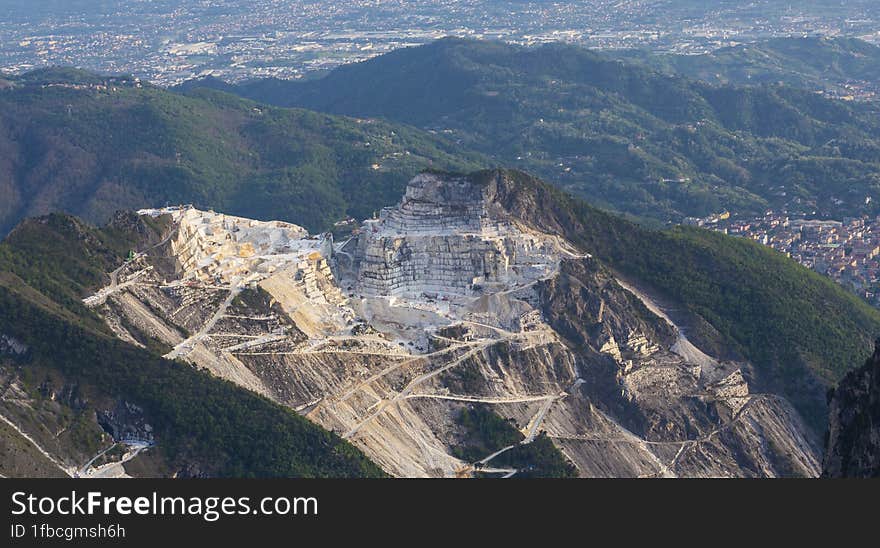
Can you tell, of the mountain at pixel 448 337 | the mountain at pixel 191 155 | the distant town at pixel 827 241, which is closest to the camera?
the mountain at pixel 448 337

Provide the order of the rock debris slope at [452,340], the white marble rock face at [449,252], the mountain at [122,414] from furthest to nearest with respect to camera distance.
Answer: the white marble rock face at [449,252] < the rock debris slope at [452,340] < the mountain at [122,414]

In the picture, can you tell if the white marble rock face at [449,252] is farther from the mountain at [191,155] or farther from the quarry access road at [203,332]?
the mountain at [191,155]

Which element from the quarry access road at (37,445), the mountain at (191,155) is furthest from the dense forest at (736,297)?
the mountain at (191,155)

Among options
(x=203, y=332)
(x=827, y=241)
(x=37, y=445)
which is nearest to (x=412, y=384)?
(x=203, y=332)

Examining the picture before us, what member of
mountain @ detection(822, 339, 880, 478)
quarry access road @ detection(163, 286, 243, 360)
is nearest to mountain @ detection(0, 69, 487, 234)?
quarry access road @ detection(163, 286, 243, 360)

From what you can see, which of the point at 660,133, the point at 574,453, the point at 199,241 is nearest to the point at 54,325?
the point at 199,241

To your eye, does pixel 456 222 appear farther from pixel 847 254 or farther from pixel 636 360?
pixel 847 254

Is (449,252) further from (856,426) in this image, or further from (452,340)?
(856,426)

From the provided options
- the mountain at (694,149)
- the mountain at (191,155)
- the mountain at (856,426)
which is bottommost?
the mountain at (694,149)
